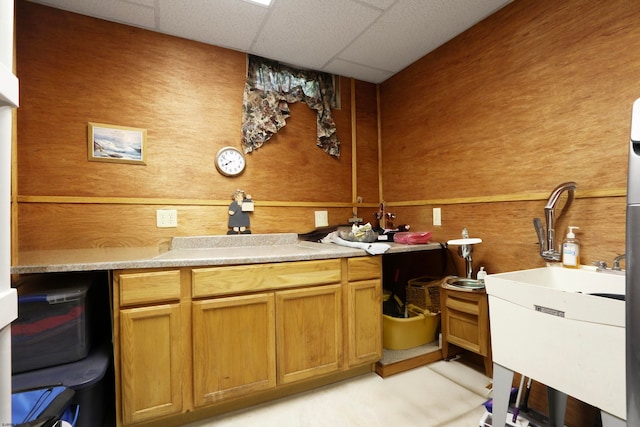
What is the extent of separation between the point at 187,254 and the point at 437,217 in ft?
6.04

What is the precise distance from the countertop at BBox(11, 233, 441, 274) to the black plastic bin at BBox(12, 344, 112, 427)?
0.44 m

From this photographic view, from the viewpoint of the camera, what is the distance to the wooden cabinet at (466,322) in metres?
1.79

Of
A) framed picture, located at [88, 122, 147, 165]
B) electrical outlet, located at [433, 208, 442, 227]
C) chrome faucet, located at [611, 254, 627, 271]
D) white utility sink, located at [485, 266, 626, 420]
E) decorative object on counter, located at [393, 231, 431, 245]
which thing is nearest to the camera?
white utility sink, located at [485, 266, 626, 420]

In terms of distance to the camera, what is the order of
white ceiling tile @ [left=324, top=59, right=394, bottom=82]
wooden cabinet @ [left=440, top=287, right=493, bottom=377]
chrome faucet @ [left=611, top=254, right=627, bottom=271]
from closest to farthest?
1. chrome faucet @ [left=611, top=254, right=627, bottom=271]
2. wooden cabinet @ [left=440, top=287, right=493, bottom=377]
3. white ceiling tile @ [left=324, top=59, right=394, bottom=82]

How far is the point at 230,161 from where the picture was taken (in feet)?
7.48

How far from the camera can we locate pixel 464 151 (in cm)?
215

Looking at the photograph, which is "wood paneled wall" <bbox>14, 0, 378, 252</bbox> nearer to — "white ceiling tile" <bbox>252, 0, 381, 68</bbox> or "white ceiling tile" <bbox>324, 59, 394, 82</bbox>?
"white ceiling tile" <bbox>252, 0, 381, 68</bbox>

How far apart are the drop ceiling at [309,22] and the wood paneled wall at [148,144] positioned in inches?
5.6

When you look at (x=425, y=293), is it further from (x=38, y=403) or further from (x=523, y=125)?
(x=38, y=403)

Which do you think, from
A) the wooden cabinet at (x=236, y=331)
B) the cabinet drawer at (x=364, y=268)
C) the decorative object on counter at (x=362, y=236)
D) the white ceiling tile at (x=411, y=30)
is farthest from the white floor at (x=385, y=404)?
the white ceiling tile at (x=411, y=30)

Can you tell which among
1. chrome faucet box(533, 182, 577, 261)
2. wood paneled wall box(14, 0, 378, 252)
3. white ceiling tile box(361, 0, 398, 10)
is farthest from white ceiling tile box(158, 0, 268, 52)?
chrome faucet box(533, 182, 577, 261)

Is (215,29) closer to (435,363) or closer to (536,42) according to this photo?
(536,42)

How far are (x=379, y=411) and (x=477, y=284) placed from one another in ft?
3.18

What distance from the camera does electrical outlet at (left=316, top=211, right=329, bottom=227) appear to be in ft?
8.59
